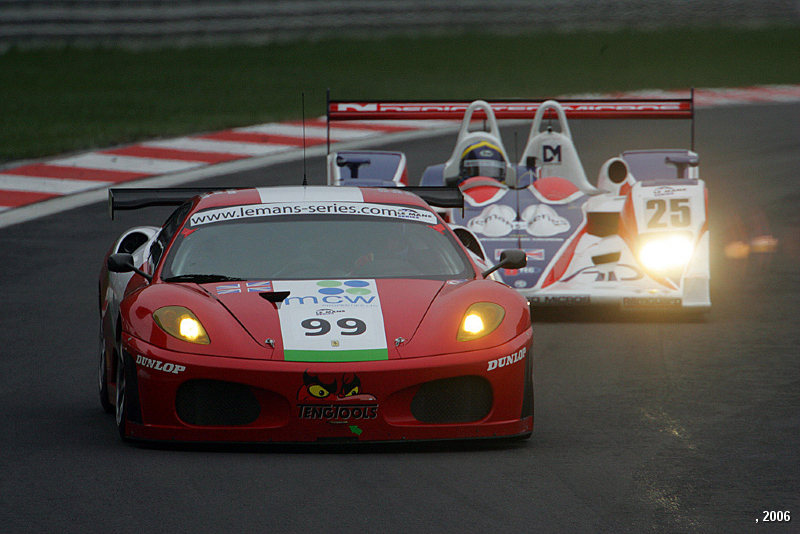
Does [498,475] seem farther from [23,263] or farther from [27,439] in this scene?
[23,263]

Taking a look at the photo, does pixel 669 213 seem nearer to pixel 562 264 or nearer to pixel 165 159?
pixel 562 264

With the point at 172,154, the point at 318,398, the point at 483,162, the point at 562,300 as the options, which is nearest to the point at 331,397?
the point at 318,398

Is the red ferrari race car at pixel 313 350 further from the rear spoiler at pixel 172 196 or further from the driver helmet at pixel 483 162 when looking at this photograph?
the driver helmet at pixel 483 162

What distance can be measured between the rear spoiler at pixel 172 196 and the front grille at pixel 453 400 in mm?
2277

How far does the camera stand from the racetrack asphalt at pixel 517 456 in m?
5.58

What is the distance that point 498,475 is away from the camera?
20.4 ft

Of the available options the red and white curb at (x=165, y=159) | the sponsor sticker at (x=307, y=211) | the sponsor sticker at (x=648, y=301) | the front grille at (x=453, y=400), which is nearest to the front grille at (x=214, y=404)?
the front grille at (x=453, y=400)

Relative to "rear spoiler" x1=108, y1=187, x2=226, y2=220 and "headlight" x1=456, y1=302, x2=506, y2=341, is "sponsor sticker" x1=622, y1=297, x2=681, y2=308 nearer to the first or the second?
"rear spoiler" x1=108, y1=187, x2=226, y2=220

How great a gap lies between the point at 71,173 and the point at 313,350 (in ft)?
35.2

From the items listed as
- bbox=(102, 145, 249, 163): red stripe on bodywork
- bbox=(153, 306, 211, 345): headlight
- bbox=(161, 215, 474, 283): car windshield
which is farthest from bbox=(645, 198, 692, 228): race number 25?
bbox=(102, 145, 249, 163): red stripe on bodywork

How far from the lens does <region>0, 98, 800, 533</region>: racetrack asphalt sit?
558 centimetres

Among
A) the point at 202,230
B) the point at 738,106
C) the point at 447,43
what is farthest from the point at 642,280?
the point at 447,43

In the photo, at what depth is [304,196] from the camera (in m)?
8.00

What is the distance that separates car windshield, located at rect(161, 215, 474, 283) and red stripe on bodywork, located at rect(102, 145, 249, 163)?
1022cm
